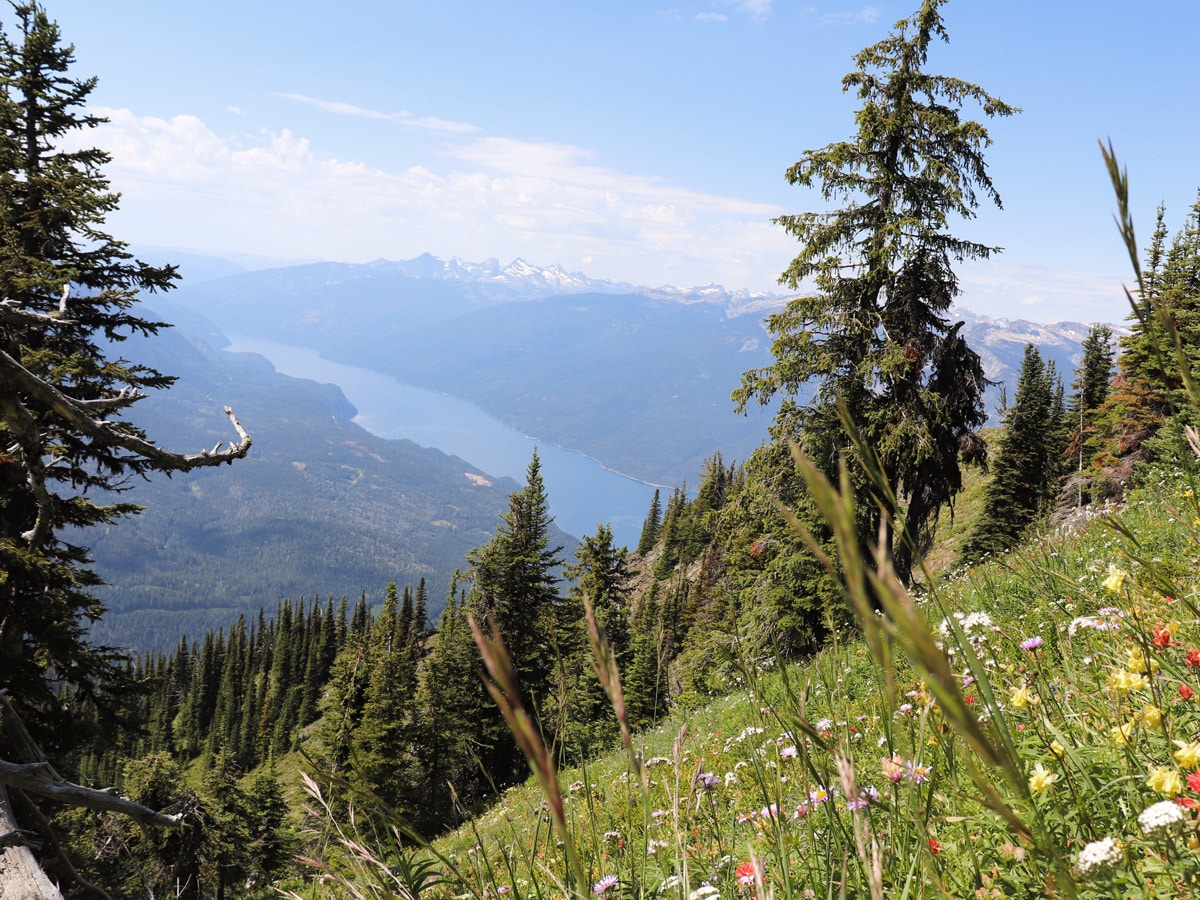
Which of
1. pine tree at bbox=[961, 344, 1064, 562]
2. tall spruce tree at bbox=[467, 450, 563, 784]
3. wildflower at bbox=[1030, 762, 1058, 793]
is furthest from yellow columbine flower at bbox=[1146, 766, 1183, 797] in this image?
pine tree at bbox=[961, 344, 1064, 562]

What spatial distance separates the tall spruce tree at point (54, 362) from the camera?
334 inches

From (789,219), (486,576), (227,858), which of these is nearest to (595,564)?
(486,576)

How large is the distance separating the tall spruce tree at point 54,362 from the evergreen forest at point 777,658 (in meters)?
0.07

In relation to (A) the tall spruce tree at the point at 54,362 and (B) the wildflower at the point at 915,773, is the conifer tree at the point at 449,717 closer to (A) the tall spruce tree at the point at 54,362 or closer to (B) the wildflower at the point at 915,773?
(A) the tall spruce tree at the point at 54,362

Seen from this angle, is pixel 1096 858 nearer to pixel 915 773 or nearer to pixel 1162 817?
pixel 1162 817

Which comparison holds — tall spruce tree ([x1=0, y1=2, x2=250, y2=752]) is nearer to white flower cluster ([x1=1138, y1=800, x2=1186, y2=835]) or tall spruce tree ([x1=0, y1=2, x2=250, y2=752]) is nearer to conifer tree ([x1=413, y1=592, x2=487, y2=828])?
white flower cluster ([x1=1138, y1=800, x2=1186, y2=835])

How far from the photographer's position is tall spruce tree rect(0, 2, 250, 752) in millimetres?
8492

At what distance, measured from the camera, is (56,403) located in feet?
10.6

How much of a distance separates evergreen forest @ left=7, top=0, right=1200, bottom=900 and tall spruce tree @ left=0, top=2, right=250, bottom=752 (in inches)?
2.6

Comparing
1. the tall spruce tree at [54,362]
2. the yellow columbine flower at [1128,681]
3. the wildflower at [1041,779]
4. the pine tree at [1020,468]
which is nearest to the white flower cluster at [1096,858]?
the wildflower at [1041,779]

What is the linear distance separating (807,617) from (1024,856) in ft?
39.8

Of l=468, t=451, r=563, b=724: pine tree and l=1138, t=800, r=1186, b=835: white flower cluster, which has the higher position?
l=1138, t=800, r=1186, b=835: white flower cluster

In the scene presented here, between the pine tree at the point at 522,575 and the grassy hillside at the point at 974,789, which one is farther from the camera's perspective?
the pine tree at the point at 522,575

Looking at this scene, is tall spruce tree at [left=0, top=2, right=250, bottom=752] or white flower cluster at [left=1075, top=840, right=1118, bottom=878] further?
tall spruce tree at [left=0, top=2, right=250, bottom=752]
